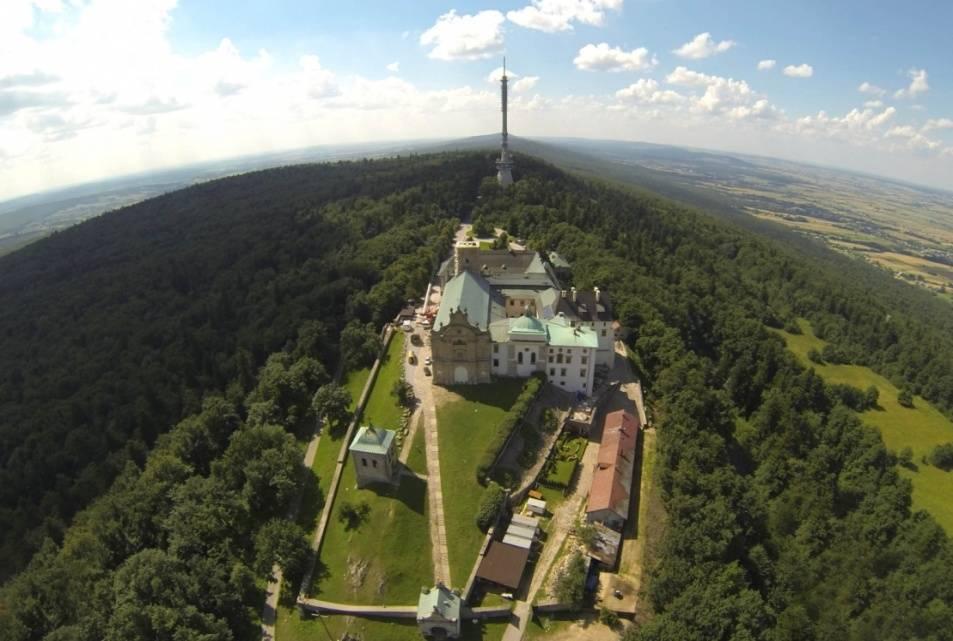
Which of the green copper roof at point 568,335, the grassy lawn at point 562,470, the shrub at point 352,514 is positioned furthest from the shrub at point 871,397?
the shrub at point 352,514

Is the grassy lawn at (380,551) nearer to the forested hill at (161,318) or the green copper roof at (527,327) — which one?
the green copper roof at (527,327)

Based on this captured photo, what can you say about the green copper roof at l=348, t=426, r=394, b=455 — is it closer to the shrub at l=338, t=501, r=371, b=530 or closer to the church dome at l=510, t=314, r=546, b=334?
the shrub at l=338, t=501, r=371, b=530

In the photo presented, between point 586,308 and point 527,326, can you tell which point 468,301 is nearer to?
point 527,326

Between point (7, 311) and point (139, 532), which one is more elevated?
point (7, 311)

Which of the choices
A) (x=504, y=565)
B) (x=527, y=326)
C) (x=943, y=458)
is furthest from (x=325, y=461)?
(x=943, y=458)

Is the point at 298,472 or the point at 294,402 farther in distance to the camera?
the point at 294,402

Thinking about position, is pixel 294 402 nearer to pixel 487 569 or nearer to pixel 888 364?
pixel 487 569

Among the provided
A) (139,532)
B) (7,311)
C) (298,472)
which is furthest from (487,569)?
(7,311)
